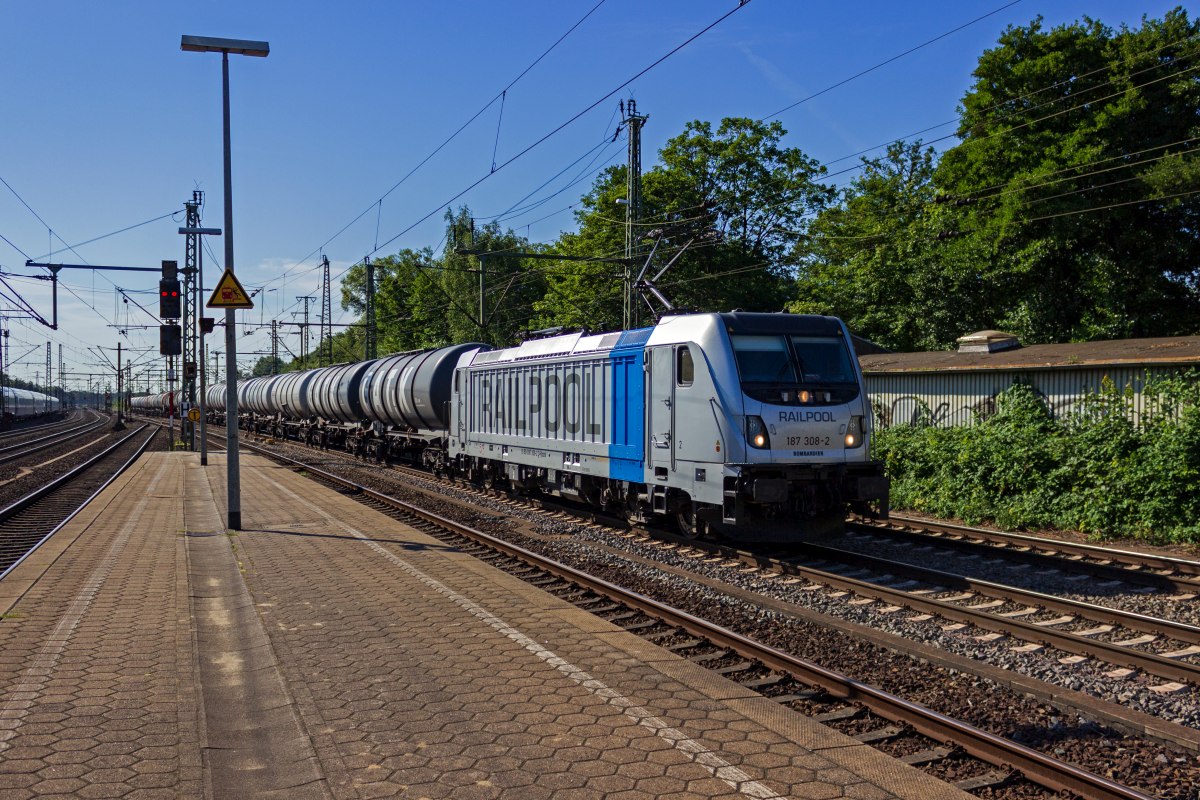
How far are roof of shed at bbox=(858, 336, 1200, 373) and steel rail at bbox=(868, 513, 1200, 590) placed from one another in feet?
13.0

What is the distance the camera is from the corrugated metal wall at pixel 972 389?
52.3 ft

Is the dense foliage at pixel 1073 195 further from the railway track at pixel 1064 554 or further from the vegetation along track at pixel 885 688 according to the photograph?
the vegetation along track at pixel 885 688

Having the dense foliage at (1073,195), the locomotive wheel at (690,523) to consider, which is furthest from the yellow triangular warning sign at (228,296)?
the dense foliage at (1073,195)

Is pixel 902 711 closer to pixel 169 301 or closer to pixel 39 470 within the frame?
pixel 169 301

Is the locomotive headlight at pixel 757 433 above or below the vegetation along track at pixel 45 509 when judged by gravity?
above

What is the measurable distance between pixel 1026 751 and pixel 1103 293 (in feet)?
93.6

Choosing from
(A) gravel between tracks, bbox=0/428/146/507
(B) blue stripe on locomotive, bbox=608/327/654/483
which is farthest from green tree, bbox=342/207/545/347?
(B) blue stripe on locomotive, bbox=608/327/654/483

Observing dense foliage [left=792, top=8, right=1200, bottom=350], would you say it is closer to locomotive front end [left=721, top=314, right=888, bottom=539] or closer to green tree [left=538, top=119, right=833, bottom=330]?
green tree [left=538, top=119, right=833, bottom=330]

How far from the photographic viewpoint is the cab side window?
1225 cm

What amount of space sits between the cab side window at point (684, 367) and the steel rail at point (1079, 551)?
→ 4231 millimetres

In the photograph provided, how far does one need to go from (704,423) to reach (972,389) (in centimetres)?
915

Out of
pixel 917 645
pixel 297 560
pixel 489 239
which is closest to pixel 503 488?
pixel 297 560

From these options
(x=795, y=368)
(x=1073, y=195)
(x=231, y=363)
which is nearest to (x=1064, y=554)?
(x=795, y=368)

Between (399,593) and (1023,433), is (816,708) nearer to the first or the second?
(399,593)
